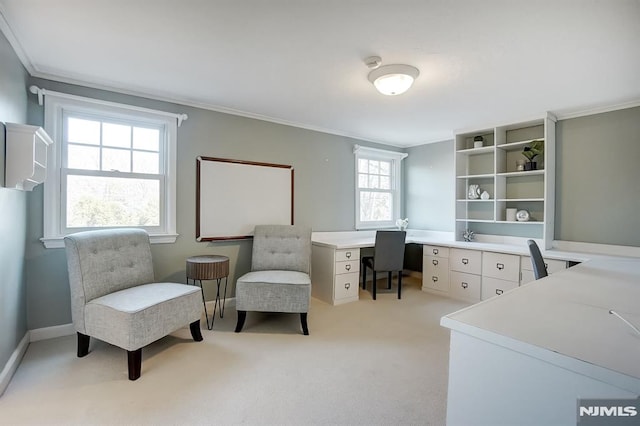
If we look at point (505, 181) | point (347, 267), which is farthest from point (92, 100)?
point (505, 181)

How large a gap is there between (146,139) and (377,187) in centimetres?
329

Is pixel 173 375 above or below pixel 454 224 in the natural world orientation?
below

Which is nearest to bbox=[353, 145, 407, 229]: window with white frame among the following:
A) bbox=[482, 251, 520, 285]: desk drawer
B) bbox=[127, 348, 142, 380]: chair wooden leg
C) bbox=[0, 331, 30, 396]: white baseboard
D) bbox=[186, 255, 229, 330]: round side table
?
bbox=[482, 251, 520, 285]: desk drawer

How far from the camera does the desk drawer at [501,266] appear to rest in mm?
3375

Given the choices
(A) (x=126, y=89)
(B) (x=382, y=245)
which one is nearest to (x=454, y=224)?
(B) (x=382, y=245)

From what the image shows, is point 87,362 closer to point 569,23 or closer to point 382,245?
point 382,245

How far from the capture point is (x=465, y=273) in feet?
12.5

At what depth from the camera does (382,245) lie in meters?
3.79

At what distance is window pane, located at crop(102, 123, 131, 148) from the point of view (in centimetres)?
290

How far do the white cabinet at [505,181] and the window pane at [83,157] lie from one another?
13.7 ft

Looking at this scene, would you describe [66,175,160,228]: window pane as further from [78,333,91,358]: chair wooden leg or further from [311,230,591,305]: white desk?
[311,230,591,305]: white desk

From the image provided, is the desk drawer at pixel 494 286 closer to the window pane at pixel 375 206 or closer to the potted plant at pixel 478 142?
the potted plant at pixel 478 142

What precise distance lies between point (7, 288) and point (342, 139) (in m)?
3.76

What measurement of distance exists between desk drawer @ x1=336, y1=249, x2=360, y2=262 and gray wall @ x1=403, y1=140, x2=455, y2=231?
5.76 feet
